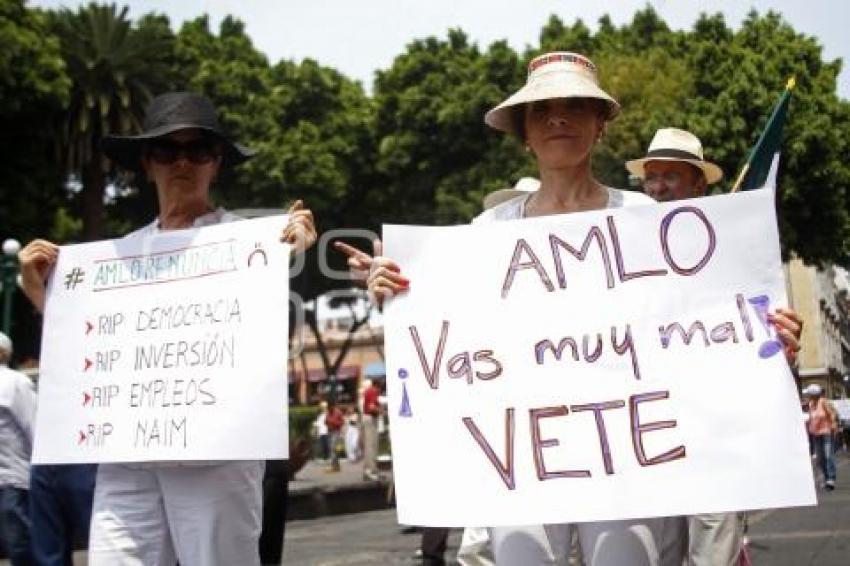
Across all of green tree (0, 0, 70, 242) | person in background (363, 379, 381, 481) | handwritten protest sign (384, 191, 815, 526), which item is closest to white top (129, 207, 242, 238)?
handwritten protest sign (384, 191, 815, 526)

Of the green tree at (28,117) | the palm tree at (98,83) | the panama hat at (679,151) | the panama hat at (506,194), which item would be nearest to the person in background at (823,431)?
the panama hat at (506,194)

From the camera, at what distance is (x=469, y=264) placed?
9.25 ft

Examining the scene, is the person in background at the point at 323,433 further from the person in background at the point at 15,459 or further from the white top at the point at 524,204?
the white top at the point at 524,204

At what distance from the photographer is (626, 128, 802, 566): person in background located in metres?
3.13

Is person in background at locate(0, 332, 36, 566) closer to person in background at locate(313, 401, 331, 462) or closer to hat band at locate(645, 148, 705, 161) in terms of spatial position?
hat band at locate(645, 148, 705, 161)

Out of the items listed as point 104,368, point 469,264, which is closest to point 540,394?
point 469,264

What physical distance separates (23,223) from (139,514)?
25043 mm

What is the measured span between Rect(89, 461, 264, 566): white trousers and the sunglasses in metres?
0.91

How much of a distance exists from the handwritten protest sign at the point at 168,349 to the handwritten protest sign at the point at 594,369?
15.7 inches

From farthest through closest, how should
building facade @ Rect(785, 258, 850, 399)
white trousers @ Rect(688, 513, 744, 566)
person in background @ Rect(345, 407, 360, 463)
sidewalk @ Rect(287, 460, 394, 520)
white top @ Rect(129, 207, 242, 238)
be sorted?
building facade @ Rect(785, 258, 850, 399) → person in background @ Rect(345, 407, 360, 463) → sidewalk @ Rect(287, 460, 394, 520) → white trousers @ Rect(688, 513, 744, 566) → white top @ Rect(129, 207, 242, 238)

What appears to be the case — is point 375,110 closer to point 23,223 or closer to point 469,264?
point 23,223

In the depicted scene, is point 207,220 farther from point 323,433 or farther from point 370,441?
point 323,433

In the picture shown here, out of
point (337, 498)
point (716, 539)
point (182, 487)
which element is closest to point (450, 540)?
point (337, 498)

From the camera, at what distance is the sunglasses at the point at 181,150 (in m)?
3.21
